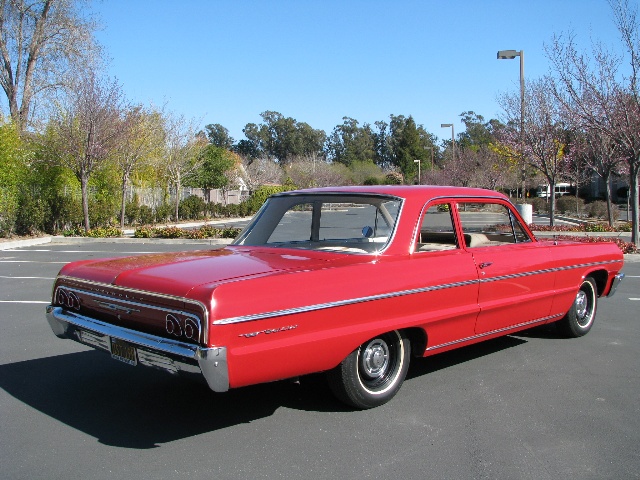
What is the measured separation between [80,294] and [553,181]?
65.1 ft

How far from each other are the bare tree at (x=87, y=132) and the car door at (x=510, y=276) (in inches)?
717

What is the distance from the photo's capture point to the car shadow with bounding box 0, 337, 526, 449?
4184 millimetres

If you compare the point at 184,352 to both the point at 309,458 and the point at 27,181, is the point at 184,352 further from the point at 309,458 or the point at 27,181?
the point at 27,181

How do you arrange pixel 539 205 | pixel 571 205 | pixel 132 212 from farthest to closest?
1. pixel 539 205
2. pixel 571 205
3. pixel 132 212

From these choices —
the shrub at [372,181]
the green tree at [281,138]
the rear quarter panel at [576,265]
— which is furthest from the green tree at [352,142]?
the rear quarter panel at [576,265]

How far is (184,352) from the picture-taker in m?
3.57

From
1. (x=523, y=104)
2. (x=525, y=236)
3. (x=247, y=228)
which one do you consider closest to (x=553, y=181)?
(x=523, y=104)

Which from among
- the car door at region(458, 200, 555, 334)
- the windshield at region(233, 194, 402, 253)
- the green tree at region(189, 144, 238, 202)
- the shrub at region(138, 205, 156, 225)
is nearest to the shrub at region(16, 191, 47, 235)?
the shrub at region(138, 205, 156, 225)

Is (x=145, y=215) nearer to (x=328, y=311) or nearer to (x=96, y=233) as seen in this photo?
(x=96, y=233)

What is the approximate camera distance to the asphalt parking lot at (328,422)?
362 centimetres

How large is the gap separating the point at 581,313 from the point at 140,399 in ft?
15.3

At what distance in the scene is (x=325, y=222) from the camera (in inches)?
219

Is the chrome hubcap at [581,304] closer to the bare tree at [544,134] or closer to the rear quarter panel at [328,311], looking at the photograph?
the rear quarter panel at [328,311]

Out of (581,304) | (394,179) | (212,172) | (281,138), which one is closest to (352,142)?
(281,138)
